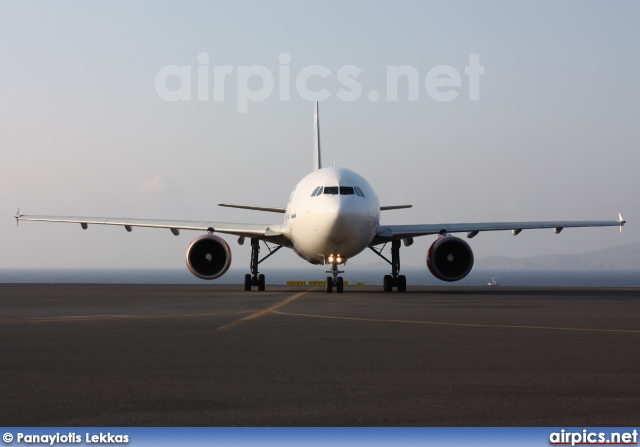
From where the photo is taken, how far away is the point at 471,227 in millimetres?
32750

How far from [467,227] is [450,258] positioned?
2152mm

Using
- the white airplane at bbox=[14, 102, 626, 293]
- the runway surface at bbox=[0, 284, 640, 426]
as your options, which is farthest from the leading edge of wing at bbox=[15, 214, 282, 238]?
the runway surface at bbox=[0, 284, 640, 426]

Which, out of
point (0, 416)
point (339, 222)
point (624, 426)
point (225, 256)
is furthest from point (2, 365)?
point (225, 256)

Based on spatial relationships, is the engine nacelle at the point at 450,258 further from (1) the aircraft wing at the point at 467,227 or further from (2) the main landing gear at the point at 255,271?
(2) the main landing gear at the point at 255,271

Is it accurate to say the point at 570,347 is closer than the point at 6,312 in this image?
Yes

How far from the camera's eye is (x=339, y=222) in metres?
27.2

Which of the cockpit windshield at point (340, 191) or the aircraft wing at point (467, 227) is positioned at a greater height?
the cockpit windshield at point (340, 191)

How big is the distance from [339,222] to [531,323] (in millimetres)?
12645

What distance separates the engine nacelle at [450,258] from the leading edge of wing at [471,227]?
1018 millimetres

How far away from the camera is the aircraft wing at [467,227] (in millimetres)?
31734

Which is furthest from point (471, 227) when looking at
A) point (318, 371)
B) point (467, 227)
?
point (318, 371)

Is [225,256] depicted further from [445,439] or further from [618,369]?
[445,439]

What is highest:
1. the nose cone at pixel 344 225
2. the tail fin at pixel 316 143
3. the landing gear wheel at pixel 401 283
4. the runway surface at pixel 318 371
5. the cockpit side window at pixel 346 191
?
the tail fin at pixel 316 143

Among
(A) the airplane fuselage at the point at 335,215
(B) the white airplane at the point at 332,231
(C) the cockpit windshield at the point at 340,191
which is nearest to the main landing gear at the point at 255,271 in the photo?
(B) the white airplane at the point at 332,231
